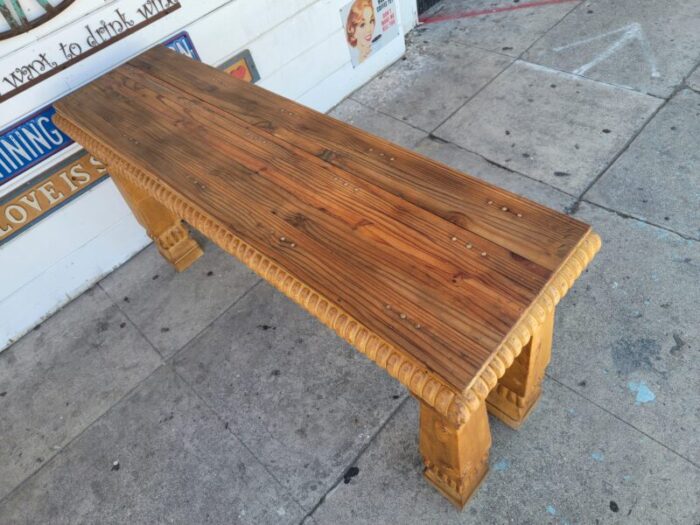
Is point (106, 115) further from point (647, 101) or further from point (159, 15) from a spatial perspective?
point (647, 101)

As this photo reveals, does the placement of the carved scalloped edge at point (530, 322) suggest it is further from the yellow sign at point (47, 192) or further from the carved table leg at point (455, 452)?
the yellow sign at point (47, 192)

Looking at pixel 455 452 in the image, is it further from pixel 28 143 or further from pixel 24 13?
pixel 24 13

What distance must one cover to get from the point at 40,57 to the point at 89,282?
55.0 inches

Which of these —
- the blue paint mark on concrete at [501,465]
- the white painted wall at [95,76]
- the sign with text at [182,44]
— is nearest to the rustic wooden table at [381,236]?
the blue paint mark on concrete at [501,465]

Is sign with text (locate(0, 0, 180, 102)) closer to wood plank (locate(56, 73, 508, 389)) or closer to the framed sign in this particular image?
the framed sign

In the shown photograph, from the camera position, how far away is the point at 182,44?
3.31 metres

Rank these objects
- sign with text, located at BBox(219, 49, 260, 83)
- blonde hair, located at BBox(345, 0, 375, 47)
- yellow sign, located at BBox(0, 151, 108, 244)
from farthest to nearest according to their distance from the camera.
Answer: blonde hair, located at BBox(345, 0, 375, 47)
sign with text, located at BBox(219, 49, 260, 83)
yellow sign, located at BBox(0, 151, 108, 244)

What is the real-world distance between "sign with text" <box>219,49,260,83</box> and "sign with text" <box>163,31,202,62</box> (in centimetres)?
25

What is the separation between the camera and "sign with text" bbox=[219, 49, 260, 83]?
3.59 metres

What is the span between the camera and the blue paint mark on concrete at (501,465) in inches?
89.7

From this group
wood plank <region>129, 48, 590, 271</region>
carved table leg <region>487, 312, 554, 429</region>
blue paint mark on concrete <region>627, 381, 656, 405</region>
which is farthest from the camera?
blue paint mark on concrete <region>627, 381, 656, 405</region>

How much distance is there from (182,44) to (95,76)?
583 mm

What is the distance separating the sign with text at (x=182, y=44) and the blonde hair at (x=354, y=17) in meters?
1.43

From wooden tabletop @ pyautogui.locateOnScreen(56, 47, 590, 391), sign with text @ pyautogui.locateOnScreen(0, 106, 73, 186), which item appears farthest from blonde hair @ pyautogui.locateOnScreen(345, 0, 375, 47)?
sign with text @ pyautogui.locateOnScreen(0, 106, 73, 186)
